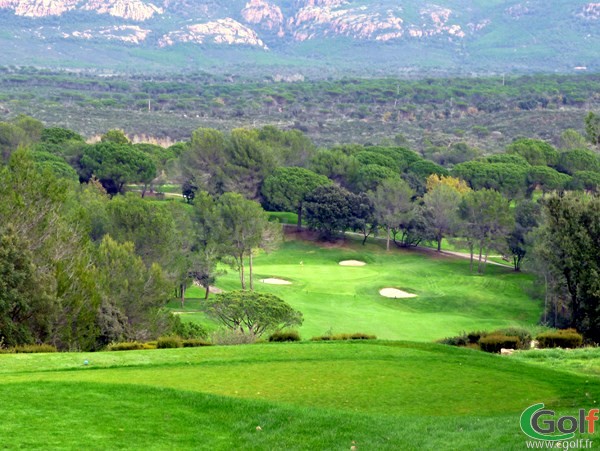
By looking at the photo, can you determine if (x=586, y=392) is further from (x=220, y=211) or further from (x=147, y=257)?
(x=220, y=211)

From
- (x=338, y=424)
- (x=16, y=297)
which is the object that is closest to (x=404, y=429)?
(x=338, y=424)

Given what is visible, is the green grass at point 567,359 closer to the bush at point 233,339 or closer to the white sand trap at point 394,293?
the bush at point 233,339

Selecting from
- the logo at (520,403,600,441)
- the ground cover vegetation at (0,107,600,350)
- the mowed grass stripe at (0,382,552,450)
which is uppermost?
the logo at (520,403,600,441)

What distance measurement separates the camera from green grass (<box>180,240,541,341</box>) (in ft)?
171

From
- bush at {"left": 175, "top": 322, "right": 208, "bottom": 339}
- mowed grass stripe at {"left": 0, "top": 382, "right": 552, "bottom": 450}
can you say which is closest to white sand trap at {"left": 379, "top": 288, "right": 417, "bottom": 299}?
bush at {"left": 175, "top": 322, "right": 208, "bottom": 339}

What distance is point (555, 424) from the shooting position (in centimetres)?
1591

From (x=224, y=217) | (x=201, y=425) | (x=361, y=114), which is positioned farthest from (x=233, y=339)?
(x=361, y=114)

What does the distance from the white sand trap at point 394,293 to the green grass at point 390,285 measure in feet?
1.78

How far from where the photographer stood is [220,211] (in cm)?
6594

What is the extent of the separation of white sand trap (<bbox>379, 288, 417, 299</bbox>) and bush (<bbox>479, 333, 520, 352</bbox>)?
1341 inches

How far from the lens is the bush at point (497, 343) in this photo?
2819 cm

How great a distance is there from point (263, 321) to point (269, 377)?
67.5 feet

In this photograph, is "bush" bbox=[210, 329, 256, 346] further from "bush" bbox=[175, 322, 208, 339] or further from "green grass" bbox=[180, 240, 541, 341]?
"green grass" bbox=[180, 240, 541, 341]

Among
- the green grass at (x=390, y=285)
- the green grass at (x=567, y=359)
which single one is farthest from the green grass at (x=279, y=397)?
the green grass at (x=390, y=285)
